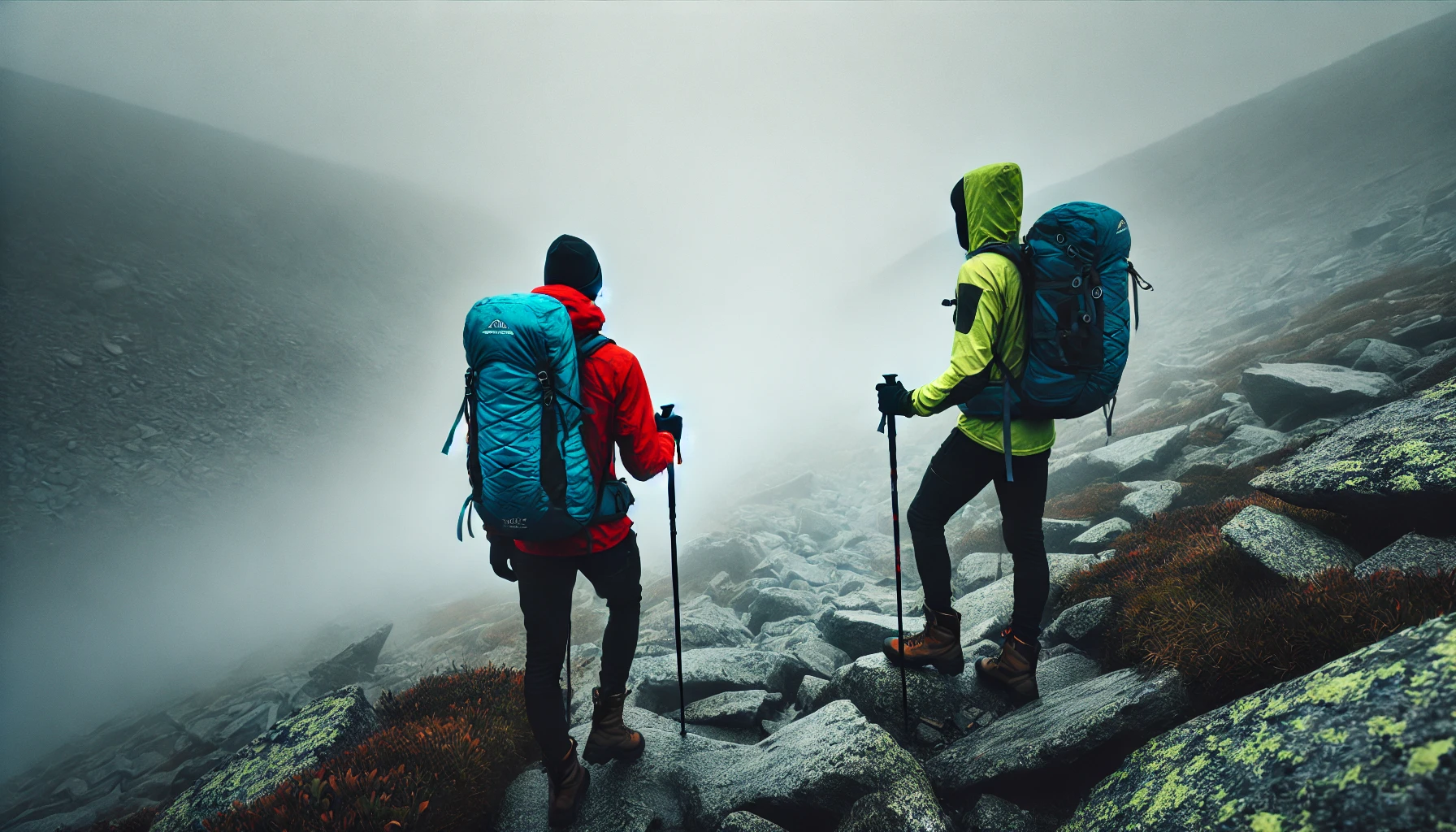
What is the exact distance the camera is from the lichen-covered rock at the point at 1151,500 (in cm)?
877

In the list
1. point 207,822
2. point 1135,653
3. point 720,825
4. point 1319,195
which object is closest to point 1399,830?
point 1135,653

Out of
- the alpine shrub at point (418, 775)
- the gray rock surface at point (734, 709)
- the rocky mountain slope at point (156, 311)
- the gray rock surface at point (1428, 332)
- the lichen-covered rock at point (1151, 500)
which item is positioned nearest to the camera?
the alpine shrub at point (418, 775)

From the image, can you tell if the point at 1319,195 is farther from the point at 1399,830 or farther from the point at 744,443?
the point at 1399,830

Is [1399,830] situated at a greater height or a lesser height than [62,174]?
lesser

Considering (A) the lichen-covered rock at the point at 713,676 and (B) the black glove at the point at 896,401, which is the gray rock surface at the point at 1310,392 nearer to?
(B) the black glove at the point at 896,401

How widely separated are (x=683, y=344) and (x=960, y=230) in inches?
4779

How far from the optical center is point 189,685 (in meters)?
18.3

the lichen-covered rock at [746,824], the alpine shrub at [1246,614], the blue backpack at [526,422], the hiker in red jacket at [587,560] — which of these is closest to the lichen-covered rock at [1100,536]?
the alpine shrub at [1246,614]

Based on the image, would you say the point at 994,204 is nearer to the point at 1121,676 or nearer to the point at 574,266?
the point at 574,266

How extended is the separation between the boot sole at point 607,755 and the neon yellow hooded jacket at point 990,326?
3804mm

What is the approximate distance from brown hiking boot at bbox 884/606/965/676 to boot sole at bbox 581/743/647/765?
2.60 m

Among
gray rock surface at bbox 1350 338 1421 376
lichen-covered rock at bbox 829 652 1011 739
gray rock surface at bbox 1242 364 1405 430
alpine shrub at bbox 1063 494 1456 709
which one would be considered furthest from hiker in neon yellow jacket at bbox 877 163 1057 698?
gray rock surface at bbox 1350 338 1421 376

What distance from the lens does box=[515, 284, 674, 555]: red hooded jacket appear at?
364 centimetres

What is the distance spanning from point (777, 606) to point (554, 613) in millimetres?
8364
